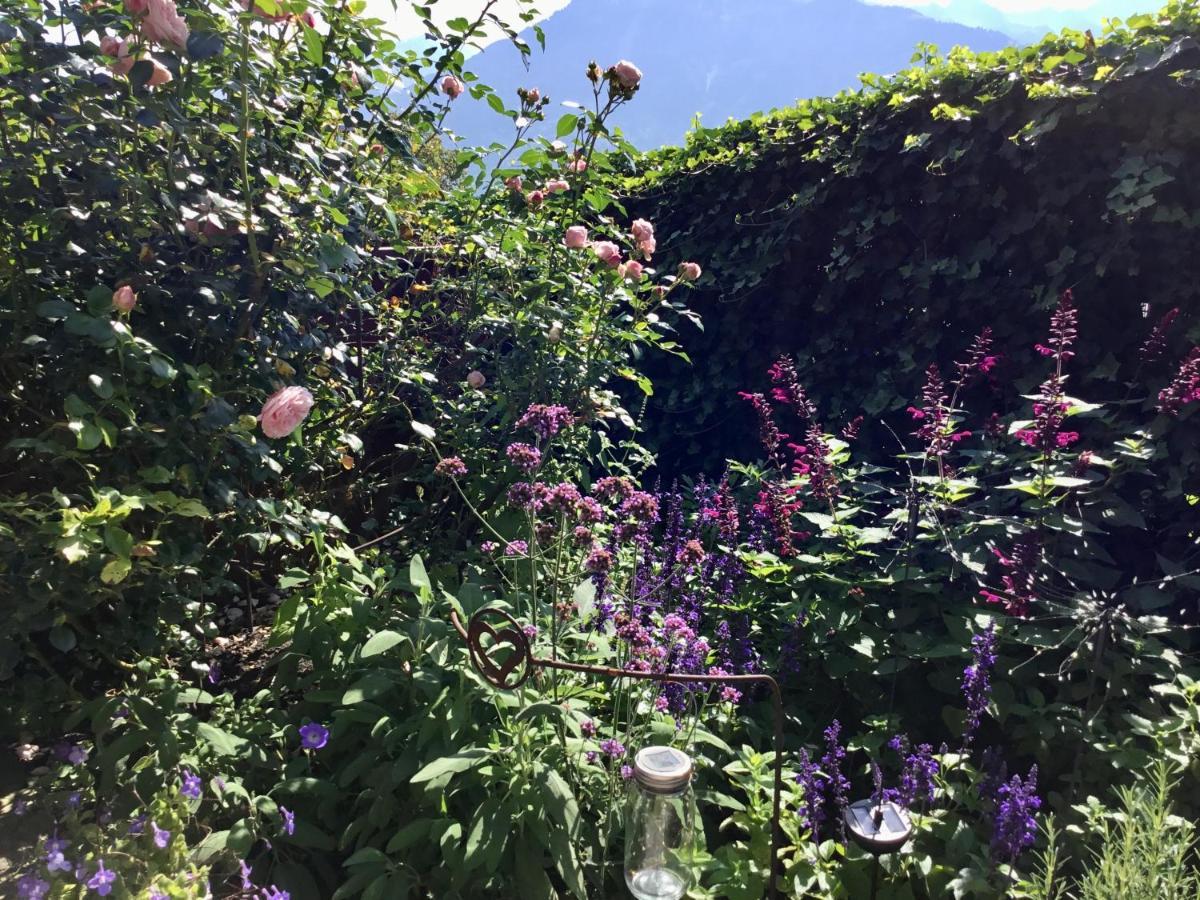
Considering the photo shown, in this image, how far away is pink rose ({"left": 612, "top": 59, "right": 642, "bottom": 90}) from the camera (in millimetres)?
2367

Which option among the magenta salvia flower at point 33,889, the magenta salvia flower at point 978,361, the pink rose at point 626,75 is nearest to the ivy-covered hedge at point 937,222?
the magenta salvia flower at point 978,361

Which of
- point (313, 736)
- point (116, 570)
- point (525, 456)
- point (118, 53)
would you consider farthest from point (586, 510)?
point (118, 53)

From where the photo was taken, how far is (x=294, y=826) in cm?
163

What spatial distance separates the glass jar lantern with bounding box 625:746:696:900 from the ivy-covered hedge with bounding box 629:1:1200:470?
6.75ft

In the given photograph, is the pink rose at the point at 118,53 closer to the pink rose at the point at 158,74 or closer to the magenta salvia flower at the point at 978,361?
the pink rose at the point at 158,74

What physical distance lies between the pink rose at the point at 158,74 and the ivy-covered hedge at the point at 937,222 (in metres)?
2.67

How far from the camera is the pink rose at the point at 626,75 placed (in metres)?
2.37

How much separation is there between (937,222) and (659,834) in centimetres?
277

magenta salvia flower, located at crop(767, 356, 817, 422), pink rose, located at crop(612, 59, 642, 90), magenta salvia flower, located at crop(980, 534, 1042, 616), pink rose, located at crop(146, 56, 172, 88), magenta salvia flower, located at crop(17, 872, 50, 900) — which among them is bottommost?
magenta salvia flower, located at crop(17, 872, 50, 900)

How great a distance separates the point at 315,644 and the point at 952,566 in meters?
1.90

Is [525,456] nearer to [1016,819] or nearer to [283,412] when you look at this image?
[283,412]

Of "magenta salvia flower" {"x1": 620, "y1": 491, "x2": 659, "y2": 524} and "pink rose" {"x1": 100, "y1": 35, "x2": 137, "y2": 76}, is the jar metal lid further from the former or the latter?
"pink rose" {"x1": 100, "y1": 35, "x2": 137, "y2": 76}

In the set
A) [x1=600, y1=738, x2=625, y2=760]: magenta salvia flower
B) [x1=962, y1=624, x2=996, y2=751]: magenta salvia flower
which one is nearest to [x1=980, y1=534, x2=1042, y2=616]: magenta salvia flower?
[x1=962, y1=624, x2=996, y2=751]: magenta salvia flower

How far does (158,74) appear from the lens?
1.57m
